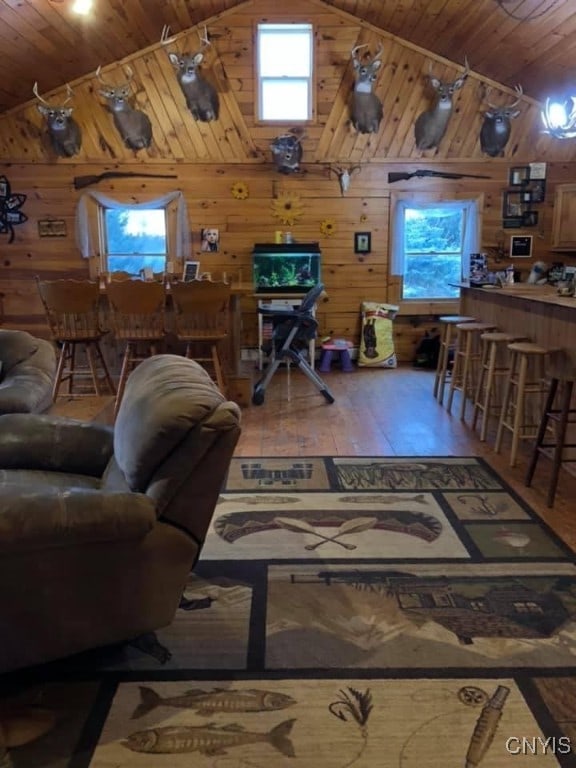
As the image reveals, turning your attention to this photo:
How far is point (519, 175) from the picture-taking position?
22.5ft

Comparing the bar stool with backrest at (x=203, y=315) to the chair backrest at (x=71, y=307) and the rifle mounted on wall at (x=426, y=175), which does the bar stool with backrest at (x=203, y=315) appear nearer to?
the chair backrest at (x=71, y=307)

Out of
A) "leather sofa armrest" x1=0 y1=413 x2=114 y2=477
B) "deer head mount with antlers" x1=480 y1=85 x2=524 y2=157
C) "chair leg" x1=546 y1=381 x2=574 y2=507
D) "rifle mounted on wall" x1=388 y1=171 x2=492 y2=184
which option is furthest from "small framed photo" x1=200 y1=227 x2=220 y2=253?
"leather sofa armrest" x1=0 y1=413 x2=114 y2=477

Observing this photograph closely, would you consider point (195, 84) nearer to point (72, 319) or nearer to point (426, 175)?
point (426, 175)

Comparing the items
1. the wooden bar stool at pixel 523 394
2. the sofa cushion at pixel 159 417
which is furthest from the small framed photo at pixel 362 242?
the sofa cushion at pixel 159 417

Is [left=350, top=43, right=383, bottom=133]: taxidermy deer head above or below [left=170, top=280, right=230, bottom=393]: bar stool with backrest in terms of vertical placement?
above

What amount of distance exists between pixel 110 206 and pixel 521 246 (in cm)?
462

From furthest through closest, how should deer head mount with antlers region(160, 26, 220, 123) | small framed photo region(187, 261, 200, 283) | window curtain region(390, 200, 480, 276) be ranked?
1. window curtain region(390, 200, 480, 276)
2. deer head mount with antlers region(160, 26, 220, 123)
3. small framed photo region(187, 261, 200, 283)

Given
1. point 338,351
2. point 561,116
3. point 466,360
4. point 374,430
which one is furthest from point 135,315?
point 561,116

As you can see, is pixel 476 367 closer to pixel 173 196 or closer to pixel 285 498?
pixel 285 498

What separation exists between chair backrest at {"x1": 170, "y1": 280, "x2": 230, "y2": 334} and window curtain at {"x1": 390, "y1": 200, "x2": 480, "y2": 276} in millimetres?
3009

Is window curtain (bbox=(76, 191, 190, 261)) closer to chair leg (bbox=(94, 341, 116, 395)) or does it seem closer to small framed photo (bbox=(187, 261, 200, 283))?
small framed photo (bbox=(187, 261, 200, 283))

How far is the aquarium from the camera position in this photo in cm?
674

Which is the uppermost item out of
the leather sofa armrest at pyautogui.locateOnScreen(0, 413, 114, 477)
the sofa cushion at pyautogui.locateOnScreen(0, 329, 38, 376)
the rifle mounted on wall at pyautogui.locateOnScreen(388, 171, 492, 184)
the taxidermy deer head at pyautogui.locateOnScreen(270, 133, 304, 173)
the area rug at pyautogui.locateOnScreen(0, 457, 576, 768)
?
the taxidermy deer head at pyautogui.locateOnScreen(270, 133, 304, 173)

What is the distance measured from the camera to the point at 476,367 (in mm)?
5062
